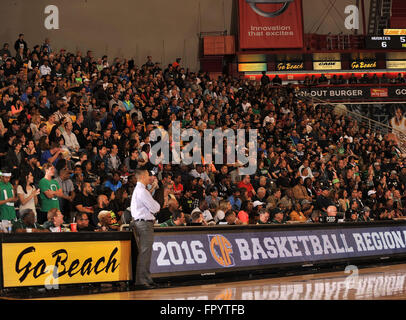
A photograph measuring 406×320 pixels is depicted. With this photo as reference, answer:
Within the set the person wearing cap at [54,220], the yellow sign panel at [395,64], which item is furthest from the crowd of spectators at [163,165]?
the yellow sign panel at [395,64]

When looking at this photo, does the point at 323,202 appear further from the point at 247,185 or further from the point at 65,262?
the point at 65,262

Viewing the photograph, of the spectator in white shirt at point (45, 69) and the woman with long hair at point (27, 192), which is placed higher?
the spectator in white shirt at point (45, 69)

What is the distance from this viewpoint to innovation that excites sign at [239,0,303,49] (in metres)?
29.5

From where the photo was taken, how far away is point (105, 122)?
656 inches

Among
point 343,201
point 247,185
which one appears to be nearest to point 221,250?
point 247,185

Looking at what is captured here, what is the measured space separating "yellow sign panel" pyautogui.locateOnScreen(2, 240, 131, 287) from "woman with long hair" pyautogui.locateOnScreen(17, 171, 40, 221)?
2.37 m

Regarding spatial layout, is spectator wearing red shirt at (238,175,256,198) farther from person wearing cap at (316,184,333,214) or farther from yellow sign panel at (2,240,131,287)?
yellow sign panel at (2,240,131,287)

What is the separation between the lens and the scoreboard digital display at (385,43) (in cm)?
3056

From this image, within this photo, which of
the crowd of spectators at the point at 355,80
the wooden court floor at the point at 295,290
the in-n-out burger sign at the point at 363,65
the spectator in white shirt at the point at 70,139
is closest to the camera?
the wooden court floor at the point at 295,290

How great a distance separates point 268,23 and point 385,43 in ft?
20.0

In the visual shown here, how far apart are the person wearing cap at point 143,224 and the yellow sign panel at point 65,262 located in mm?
392

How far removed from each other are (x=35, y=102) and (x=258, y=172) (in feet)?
22.6

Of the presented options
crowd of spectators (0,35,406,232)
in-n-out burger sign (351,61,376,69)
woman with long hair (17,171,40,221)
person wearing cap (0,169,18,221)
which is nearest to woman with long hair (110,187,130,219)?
crowd of spectators (0,35,406,232)

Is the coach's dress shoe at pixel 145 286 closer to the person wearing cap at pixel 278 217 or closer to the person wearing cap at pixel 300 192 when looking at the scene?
the person wearing cap at pixel 278 217
